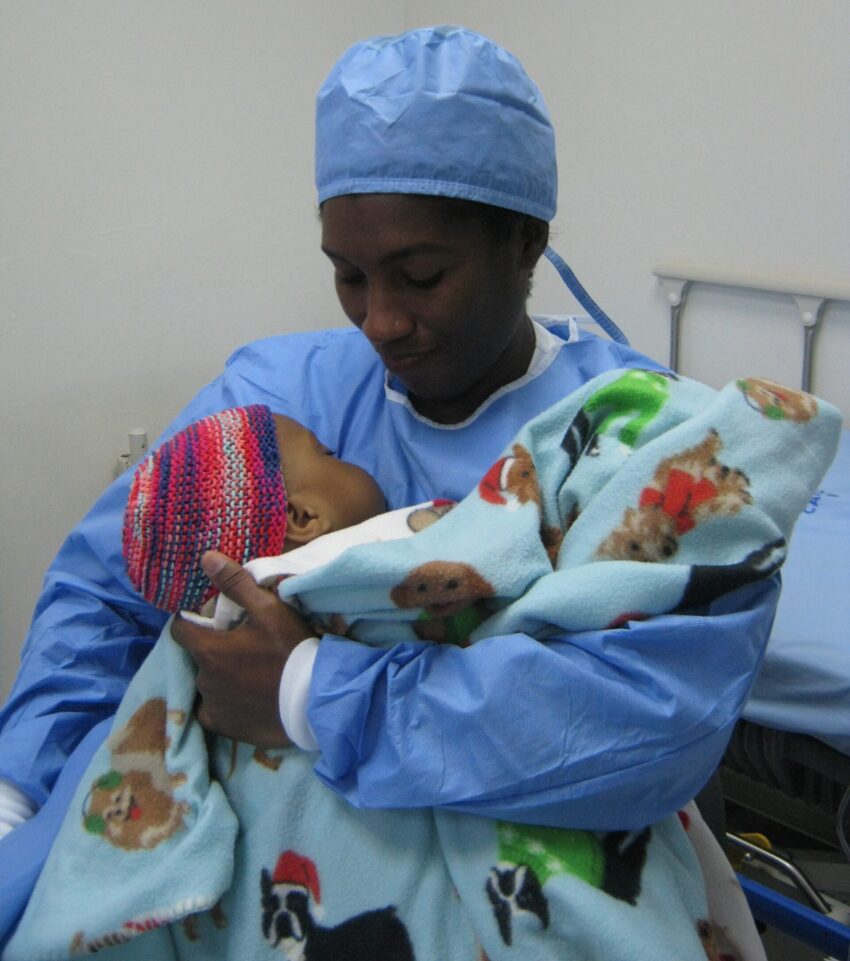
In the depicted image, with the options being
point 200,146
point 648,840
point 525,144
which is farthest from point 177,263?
point 648,840

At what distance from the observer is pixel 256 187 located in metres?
2.42

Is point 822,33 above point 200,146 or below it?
above

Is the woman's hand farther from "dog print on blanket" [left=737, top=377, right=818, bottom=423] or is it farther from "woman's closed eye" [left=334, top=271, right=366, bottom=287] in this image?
"dog print on blanket" [left=737, top=377, right=818, bottom=423]

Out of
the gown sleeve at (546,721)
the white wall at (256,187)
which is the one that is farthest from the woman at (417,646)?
the white wall at (256,187)

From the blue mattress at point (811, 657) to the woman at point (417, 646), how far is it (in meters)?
0.51

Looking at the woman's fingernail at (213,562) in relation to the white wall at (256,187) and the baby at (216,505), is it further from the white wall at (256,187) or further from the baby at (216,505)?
the white wall at (256,187)

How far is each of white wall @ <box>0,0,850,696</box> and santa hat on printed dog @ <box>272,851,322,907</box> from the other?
4.88 ft

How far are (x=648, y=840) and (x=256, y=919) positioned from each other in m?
0.37

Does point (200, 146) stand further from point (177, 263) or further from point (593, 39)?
point (593, 39)

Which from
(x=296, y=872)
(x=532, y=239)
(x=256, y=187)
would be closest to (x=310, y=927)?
(x=296, y=872)

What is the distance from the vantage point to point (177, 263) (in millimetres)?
2293

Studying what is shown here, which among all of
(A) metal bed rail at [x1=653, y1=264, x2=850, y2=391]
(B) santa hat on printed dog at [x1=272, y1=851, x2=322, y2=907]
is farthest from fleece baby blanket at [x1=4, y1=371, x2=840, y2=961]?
(A) metal bed rail at [x1=653, y1=264, x2=850, y2=391]

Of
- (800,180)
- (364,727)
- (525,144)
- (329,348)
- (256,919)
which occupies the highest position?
(525,144)

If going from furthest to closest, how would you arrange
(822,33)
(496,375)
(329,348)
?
1. (822,33)
2. (329,348)
3. (496,375)
